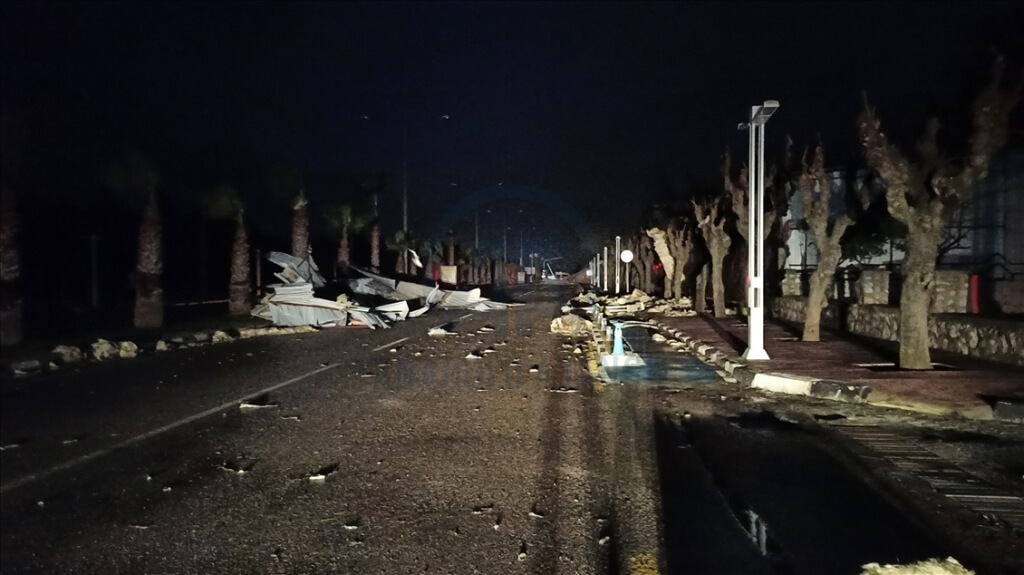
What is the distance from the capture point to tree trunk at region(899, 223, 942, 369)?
13.3 metres

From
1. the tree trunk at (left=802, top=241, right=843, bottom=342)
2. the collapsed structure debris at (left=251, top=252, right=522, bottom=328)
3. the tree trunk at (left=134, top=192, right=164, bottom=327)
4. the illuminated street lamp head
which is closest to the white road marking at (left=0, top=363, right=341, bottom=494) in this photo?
the illuminated street lamp head

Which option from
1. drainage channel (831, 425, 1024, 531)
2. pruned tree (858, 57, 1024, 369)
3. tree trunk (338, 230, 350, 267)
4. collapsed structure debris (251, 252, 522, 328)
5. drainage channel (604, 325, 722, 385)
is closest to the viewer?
drainage channel (831, 425, 1024, 531)

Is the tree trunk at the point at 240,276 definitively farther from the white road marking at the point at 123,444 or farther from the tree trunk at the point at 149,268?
the white road marking at the point at 123,444

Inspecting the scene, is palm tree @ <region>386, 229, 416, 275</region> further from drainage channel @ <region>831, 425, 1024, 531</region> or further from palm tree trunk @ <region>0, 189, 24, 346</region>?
drainage channel @ <region>831, 425, 1024, 531</region>

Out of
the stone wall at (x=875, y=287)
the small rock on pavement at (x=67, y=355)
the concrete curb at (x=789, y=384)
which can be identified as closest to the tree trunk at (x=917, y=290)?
the concrete curb at (x=789, y=384)

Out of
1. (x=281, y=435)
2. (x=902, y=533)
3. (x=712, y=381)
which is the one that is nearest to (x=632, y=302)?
(x=712, y=381)

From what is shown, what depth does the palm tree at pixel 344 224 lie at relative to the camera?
45125 millimetres

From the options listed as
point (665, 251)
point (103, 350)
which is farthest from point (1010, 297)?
point (103, 350)

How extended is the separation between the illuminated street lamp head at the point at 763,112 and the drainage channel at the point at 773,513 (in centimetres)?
719

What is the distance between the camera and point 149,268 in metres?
24.1

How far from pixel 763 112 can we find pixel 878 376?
5.24 m

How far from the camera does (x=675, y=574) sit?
16.4 ft

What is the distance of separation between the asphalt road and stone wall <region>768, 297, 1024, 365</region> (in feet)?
19.5

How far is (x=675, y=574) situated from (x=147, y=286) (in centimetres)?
2275
